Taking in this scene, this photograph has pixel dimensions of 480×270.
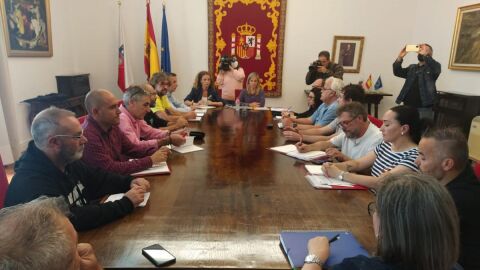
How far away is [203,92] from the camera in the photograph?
498cm

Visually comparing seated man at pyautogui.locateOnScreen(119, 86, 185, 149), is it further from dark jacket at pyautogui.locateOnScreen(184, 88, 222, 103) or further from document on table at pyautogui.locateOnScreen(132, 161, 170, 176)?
dark jacket at pyautogui.locateOnScreen(184, 88, 222, 103)

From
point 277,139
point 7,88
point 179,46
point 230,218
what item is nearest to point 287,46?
point 179,46

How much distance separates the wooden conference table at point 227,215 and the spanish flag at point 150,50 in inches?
148

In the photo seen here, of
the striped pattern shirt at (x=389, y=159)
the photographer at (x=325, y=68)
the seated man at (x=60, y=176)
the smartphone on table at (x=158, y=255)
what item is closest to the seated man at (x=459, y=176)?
the striped pattern shirt at (x=389, y=159)

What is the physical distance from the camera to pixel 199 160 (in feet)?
6.69

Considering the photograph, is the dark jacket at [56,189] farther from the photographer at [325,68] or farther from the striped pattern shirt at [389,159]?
the photographer at [325,68]

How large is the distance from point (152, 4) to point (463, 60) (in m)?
4.84

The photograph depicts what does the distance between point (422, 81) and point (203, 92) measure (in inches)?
122

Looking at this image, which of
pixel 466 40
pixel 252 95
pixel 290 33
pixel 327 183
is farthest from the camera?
pixel 290 33

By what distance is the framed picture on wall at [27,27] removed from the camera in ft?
12.4

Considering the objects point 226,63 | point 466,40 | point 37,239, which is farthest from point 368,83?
point 37,239

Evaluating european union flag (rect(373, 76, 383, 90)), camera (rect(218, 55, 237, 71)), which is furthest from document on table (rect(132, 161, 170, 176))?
european union flag (rect(373, 76, 383, 90))

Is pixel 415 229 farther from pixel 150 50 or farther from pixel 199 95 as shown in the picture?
pixel 150 50

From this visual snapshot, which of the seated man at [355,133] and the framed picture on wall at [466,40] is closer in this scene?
the seated man at [355,133]
